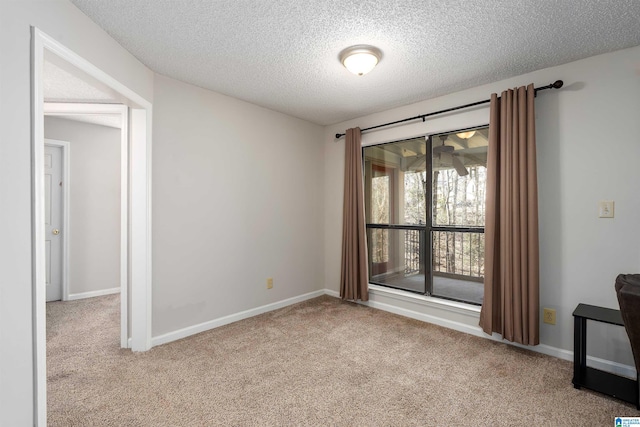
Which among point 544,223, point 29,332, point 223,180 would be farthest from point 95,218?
point 544,223

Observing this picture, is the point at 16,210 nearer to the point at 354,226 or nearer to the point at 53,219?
the point at 354,226

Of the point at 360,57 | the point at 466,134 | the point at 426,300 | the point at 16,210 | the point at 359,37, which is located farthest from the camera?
the point at 426,300

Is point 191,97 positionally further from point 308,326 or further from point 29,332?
point 308,326

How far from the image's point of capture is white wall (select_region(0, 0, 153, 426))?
1.33 metres

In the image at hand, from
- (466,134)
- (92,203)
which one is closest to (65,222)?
→ (92,203)

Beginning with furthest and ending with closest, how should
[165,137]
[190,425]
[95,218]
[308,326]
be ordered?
[95,218], [308,326], [165,137], [190,425]

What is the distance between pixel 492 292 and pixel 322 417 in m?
1.90

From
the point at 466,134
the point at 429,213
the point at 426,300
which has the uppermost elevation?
the point at 466,134

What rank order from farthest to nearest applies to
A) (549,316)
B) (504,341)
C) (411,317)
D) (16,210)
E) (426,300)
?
(411,317) → (426,300) → (504,341) → (549,316) → (16,210)

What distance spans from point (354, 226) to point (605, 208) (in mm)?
2351

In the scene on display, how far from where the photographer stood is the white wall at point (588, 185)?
7.43 ft

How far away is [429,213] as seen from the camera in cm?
343

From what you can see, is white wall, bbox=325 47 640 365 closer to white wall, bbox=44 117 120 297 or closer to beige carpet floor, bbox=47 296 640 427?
beige carpet floor, bbox=47 296 640 427

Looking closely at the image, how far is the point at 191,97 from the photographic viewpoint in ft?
9.71
